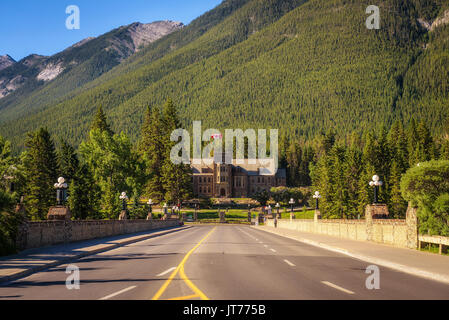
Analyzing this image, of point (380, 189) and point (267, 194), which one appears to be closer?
point (380, 189)

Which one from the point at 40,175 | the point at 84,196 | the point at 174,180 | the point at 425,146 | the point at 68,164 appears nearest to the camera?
the point at 84,196

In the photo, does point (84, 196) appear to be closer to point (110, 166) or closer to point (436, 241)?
point (110, 166)

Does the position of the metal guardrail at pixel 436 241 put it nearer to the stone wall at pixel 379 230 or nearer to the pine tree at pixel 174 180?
the stone wall at pixel 379 230

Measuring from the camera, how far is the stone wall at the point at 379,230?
79.9ft

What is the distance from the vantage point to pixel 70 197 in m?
73.1

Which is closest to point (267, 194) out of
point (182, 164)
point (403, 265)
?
point (182, 164)

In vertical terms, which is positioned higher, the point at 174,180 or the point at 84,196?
the point at 174,180

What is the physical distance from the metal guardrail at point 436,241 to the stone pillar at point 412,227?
300mm

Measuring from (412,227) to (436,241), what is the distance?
8.96ft

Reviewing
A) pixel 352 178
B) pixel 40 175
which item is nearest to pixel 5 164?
pixel 40 175

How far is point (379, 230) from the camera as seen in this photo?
29.4m

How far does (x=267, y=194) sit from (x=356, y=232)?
107148 millimetres

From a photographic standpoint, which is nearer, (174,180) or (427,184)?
(427,184)
